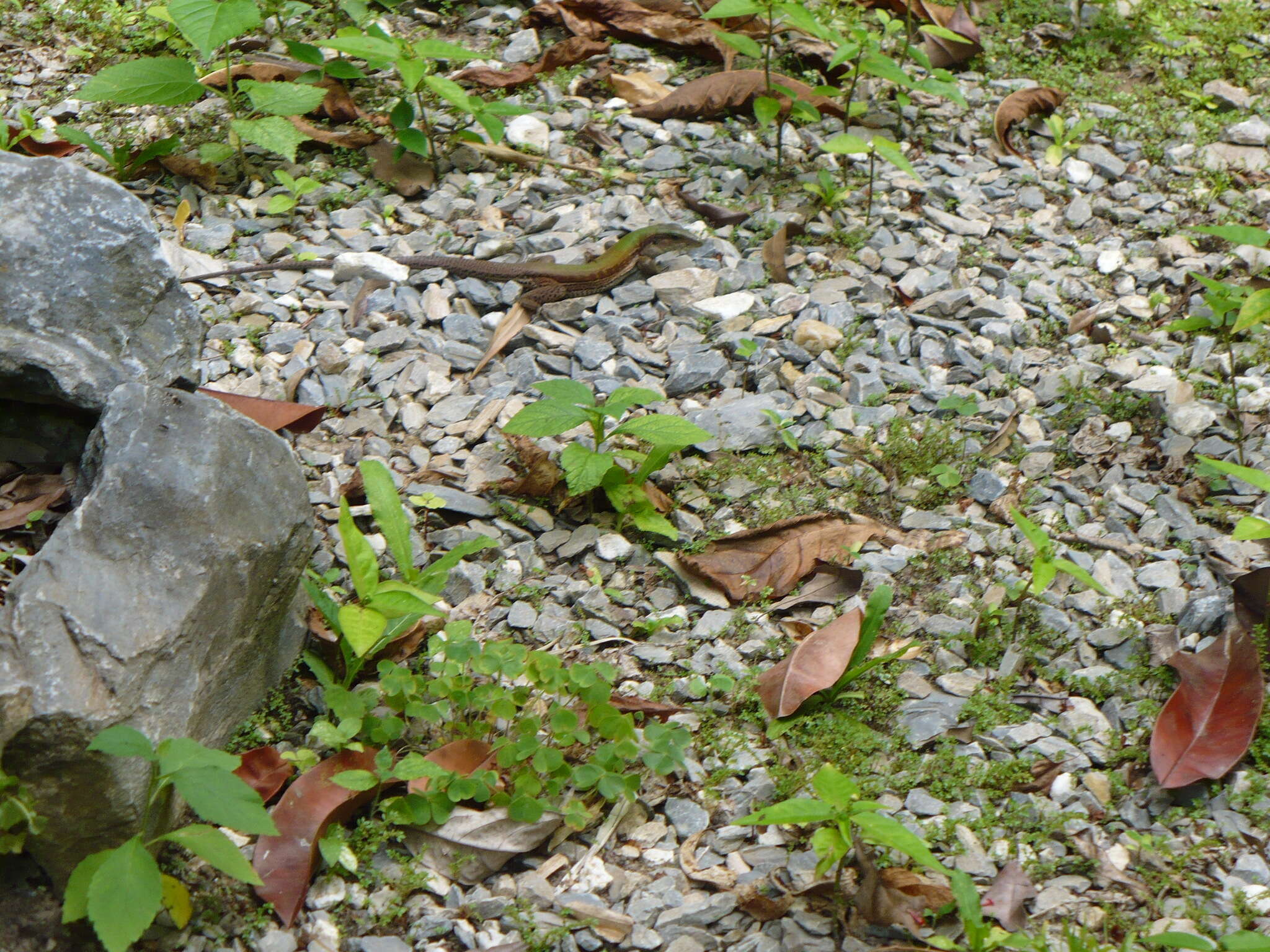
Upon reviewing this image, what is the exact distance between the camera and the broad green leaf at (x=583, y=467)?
124 inches

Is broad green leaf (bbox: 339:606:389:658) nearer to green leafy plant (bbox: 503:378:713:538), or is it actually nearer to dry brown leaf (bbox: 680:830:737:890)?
green leafy plant (bbox: 503:378:713:538)

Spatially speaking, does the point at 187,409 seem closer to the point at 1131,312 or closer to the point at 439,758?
the point at 439,758

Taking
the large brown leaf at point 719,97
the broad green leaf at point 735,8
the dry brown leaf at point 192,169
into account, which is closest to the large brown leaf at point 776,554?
the broad green leaf at point 735,8

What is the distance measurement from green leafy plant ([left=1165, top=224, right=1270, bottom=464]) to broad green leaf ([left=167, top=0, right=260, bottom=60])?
309 centimetres

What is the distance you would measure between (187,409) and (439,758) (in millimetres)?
984

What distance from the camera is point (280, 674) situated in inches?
109

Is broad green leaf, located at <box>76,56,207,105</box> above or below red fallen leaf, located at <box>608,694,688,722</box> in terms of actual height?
above

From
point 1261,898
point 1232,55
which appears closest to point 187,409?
point 1261,898

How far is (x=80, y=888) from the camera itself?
6.89 feet

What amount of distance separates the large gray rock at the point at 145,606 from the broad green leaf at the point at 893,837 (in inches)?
54.7

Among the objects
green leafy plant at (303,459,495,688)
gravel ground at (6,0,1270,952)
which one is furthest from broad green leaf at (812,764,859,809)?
green leafy plant at (303,459,495,688)

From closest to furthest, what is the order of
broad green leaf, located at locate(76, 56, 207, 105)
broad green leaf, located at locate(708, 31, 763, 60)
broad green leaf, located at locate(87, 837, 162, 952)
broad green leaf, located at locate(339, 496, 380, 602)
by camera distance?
broad green leaf, located at locate(87, 837, 162, 952)
broad green leaf, located at locate(339, 496, 380, 602)
broad green leaf, located at locate(76, 56, 207, 105)
broad green leaf, located at locate(708, 31, 763, 60)

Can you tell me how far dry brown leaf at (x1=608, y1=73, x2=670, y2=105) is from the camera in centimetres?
507

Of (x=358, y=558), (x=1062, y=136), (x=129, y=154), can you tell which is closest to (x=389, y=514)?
(x=358, y=558)
